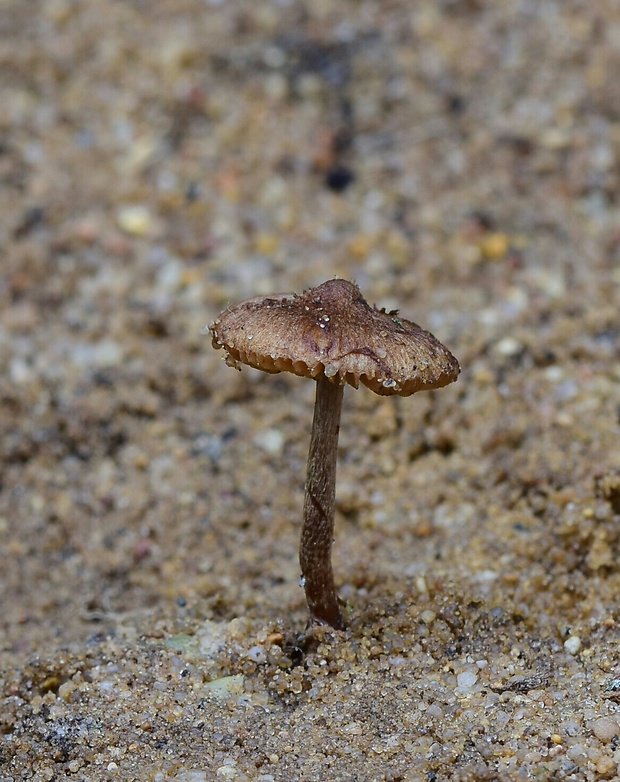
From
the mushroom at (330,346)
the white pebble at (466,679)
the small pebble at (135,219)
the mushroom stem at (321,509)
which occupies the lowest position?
the white pebble at (466,679)

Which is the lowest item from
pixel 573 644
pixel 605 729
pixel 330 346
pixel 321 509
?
pixel 605 729

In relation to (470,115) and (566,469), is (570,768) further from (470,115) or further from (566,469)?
(470,115)

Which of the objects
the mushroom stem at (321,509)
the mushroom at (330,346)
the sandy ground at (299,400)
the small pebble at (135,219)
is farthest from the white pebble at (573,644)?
the small pebble at (135,219)

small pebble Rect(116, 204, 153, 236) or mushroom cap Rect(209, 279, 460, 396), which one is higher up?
small pebble Rect(116, 204, 153, 236)

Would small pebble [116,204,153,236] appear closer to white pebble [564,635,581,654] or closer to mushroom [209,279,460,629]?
mushroom [209,279,460,629]

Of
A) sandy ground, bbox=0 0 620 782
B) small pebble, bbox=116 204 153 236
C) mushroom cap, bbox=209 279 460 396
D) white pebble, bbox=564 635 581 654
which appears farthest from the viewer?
small pebble, bbox=116 204 153 236

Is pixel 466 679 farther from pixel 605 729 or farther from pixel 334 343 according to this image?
pixel 334 343

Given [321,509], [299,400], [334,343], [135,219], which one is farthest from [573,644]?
[135,219]

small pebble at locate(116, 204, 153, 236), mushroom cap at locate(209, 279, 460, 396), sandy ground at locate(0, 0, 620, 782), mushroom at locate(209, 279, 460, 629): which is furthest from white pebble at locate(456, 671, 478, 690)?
small pebble at locate(116, 204, 153, 236)

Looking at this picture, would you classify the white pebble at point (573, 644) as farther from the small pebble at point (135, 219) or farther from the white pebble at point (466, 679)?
the small pebble at point (135, 219)
